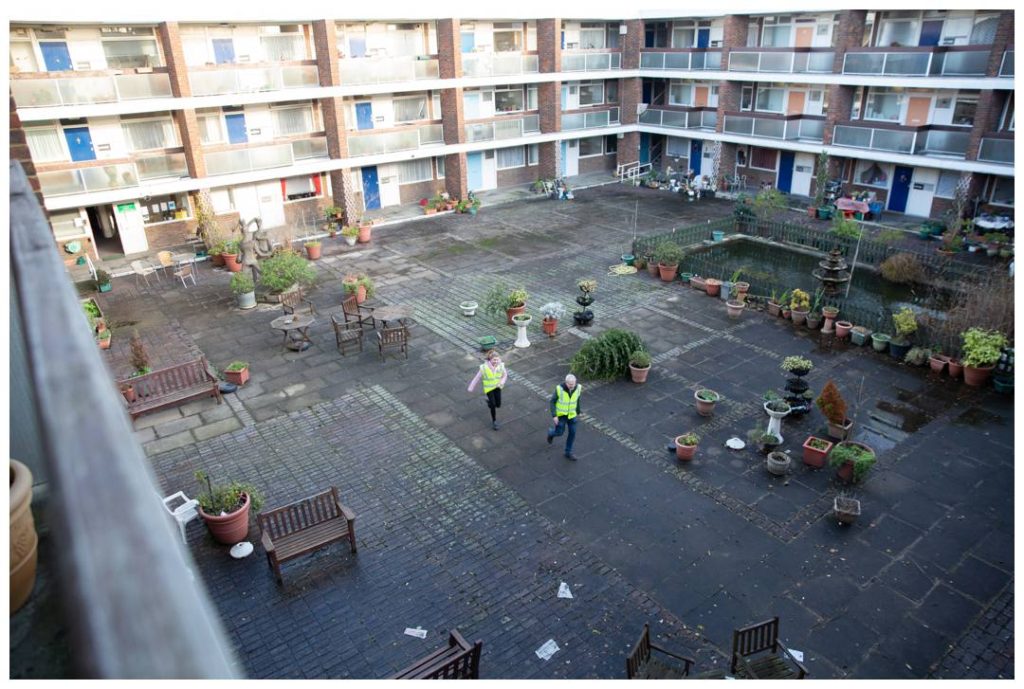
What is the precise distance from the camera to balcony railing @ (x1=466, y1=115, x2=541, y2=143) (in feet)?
105

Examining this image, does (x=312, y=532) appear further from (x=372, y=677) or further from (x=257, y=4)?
(x=257, y=4)

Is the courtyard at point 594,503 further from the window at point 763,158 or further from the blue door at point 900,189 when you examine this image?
the window at point 763,158

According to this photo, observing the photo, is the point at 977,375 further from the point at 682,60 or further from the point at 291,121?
the point at 291,121

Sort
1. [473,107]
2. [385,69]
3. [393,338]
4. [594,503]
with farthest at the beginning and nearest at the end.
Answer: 1. [473,107]
2. [385,69]
3. [393,338]
4. [594,503]

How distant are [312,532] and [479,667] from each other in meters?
3.13

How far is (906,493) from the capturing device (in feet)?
36.9

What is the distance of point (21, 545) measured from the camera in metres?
3.09

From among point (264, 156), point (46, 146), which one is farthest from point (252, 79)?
point (46, 146)

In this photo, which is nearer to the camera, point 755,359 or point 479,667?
point 479,667

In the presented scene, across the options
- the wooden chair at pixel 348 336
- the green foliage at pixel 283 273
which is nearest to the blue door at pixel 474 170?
the green foliage at pixel 283 273

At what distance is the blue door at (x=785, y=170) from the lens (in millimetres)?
31891

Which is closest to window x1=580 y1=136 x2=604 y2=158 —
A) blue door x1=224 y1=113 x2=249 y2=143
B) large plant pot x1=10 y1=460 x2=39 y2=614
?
blue door x1=224 y1=113 x2=249 y2=143

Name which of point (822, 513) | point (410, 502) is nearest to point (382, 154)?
point (410, 502)

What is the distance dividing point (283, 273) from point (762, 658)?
52.0 feet
